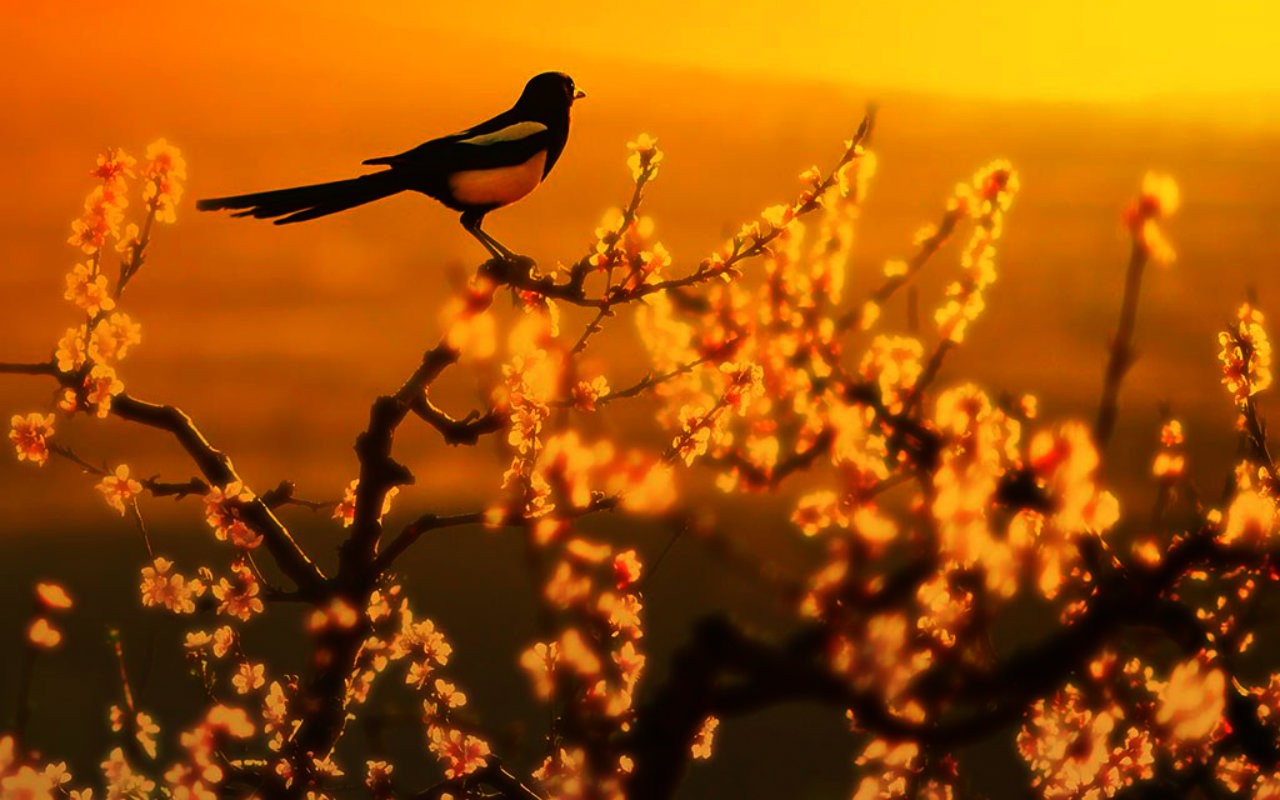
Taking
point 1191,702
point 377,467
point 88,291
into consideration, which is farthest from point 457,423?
point 1191,702

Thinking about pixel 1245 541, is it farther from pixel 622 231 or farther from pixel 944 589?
pixel 622 231

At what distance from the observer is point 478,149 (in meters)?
5.66

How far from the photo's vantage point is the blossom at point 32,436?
19.2ft

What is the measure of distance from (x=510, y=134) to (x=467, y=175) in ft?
1.10

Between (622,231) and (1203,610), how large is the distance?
250 centimetres

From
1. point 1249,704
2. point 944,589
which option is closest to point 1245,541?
point 1249,704

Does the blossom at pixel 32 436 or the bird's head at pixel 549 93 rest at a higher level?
the bird's head at pixel 549 93

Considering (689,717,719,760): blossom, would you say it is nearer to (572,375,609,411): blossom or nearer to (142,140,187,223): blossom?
(572,375,609,411): blossom

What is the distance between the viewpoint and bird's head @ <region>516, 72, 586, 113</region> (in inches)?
247

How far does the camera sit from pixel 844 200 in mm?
5191

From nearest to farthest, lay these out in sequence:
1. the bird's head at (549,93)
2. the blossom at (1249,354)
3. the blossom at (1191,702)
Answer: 1. the blossom at (1191,702)
2. the blossom at (1249,354)
3. the bird's head at (549,93)

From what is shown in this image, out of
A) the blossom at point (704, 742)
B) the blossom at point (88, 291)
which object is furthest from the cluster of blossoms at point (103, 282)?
the blossom at point (704, 742)

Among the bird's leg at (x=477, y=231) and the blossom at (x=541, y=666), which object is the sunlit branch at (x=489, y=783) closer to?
the blossom at (x=541, y=666)

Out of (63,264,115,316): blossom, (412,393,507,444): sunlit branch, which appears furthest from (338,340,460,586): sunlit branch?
(63,264,115,316): blossom
